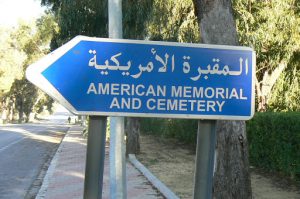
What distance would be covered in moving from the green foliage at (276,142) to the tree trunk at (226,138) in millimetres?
4830

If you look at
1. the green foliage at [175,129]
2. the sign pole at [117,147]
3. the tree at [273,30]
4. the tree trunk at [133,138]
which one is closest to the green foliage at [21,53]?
the green foliage at [175,129]

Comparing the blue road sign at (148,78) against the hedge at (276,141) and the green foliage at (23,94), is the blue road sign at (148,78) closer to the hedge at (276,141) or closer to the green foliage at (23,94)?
the hedge at (276,141)

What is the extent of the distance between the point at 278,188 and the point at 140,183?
317 cm

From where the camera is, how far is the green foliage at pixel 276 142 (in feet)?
35.8

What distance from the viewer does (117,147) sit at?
20.2ft

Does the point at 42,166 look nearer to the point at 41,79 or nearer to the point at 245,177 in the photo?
the point at 245,177

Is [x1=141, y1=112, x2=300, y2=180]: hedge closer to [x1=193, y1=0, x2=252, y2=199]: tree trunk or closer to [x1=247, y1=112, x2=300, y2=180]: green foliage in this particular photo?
[x1=247, y1=112, x2=300, y2=180]: green foliage

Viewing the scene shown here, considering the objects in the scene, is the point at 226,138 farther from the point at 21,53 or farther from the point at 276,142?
→ the point at 21,53

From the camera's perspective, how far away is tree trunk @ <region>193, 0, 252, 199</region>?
5.76 m

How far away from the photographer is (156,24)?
15438 millimetres

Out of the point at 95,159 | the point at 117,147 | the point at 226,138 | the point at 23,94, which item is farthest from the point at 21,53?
the point at 95,159

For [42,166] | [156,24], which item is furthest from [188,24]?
[42,166]

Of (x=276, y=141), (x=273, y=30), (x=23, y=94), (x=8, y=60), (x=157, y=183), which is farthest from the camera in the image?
(x=23, y=94)

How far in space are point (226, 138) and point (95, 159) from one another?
3.50 metres
